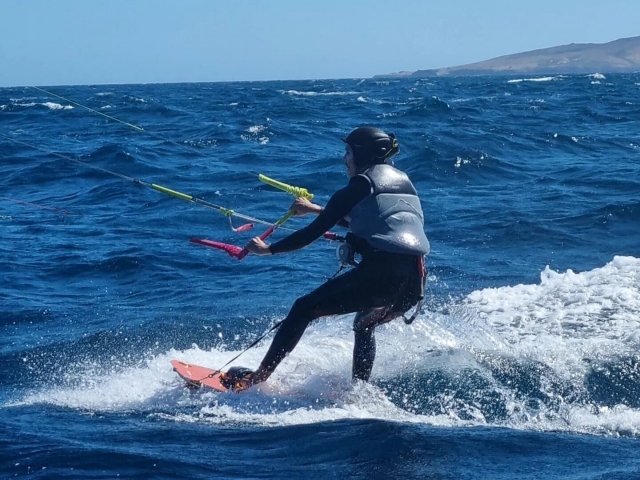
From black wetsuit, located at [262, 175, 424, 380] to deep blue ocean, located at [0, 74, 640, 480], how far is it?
651 mm

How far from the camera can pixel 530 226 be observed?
13312 mm

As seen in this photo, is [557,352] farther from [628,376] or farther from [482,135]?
[482,135]

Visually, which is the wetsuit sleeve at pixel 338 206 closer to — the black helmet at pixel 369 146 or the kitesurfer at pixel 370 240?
the kitesurfer at pixel 370 240

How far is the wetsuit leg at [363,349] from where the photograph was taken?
6.39 meters

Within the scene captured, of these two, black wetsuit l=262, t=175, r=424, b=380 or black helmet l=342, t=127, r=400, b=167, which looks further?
black helmet l=342, t=127, r=400, b=167

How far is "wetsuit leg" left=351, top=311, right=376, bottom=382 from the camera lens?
21.0ft

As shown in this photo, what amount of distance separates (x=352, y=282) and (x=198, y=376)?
149cm

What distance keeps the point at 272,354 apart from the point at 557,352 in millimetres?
2519

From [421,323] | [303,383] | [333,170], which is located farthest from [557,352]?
[333,170]

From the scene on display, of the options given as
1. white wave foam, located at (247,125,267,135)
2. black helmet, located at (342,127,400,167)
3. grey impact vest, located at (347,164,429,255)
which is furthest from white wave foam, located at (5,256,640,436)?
white wave foam, located at (247,125,267,135)

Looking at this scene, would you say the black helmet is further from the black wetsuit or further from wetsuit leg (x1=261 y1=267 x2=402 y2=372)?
wetsuit leg (x1=261 y1=267 x2=402 y2=372)

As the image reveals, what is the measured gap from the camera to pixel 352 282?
6.00 metres

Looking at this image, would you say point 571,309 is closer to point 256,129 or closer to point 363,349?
point 363,349

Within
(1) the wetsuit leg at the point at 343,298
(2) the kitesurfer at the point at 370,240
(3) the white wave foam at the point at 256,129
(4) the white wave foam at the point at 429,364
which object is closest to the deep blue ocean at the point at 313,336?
(4) the white wave foam at the point at 429,364
